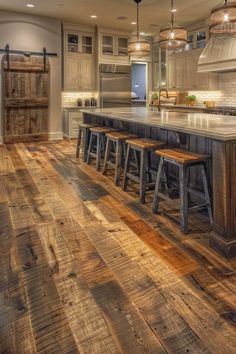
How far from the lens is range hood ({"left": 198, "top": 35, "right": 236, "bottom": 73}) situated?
6.28m

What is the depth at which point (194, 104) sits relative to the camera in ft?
26.2

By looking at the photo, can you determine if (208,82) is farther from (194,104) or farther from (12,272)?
(12,272)

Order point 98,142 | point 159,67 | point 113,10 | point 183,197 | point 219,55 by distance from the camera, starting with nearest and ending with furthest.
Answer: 1. point 183,197
2. point 98,142
3. point 219,55
4. point 113,10
5. point 159,67

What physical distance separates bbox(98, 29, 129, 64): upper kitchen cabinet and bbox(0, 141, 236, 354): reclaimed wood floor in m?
6.16

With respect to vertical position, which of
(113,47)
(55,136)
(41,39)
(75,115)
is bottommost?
(55,136)

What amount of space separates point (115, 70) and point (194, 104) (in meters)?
2.42

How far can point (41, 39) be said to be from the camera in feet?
24.7

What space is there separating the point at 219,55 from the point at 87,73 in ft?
11.8

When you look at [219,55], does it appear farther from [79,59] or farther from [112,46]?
[79,59]

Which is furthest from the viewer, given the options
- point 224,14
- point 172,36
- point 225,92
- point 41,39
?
point 41,39

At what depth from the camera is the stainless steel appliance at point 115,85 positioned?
8469mm

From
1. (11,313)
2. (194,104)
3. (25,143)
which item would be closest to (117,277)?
(11,313)

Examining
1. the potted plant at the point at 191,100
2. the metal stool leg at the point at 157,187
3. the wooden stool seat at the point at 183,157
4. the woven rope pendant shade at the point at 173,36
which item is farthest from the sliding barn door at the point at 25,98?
the wooden stool seat at the point at 183,157

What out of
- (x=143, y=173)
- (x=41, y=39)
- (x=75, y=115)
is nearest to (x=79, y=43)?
(x=41, y=39)
